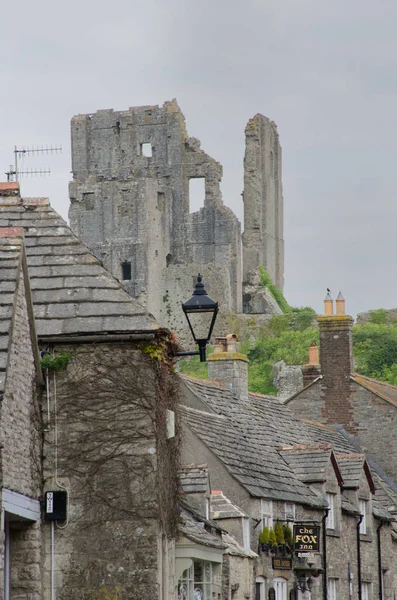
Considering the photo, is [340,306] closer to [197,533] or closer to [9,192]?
[197,533]

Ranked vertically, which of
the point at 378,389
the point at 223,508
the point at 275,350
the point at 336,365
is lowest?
the point at 223,508

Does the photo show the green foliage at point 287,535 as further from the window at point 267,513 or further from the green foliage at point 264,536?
the green foliage at point 264,536

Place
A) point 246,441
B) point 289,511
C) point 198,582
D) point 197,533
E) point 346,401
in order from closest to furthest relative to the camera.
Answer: point 197,533 → point 198,582 → point 289,511 → point 246,441 → point 346,401

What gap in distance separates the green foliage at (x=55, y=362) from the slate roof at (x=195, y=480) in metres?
7.80

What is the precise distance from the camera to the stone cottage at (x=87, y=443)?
14242mm

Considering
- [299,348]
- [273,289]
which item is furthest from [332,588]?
[273,289]

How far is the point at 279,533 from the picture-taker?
26594 mm

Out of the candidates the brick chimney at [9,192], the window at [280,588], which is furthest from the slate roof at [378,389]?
the brick chimney at [9,192]

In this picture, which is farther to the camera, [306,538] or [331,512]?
[331,512]

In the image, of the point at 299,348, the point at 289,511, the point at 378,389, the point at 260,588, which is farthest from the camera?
the point at 299,348

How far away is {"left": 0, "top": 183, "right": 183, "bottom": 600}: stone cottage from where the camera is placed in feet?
46.7

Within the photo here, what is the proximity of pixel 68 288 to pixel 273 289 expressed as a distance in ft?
312

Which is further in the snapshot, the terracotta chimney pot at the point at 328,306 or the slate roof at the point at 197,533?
the terracotta chimney pot at the point at 328,306

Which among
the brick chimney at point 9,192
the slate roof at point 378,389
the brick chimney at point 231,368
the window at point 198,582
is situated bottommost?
the window at point 198,582
